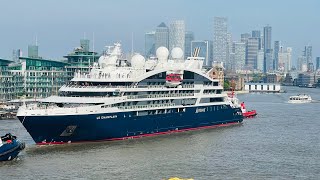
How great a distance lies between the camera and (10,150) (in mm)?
39031

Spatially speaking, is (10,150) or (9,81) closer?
(10,150)

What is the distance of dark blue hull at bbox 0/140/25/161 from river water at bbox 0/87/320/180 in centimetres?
40

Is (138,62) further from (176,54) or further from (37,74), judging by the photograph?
(37,74)

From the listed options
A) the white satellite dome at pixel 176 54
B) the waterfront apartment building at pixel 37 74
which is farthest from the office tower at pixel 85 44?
the white satellite dome at pixel 176 54

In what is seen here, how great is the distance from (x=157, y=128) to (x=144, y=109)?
2429 millimetres

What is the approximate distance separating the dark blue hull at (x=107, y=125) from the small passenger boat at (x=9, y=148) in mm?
3369

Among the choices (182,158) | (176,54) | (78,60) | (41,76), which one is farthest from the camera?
(78,60)

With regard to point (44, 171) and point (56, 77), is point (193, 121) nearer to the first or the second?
point (44, 171)

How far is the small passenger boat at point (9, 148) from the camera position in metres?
38.9

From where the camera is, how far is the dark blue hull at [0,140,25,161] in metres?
38.9

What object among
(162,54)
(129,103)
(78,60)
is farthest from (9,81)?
(129,103)

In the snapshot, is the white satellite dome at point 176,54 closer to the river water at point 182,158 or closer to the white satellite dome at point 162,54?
the white satellite dome at point 162,54

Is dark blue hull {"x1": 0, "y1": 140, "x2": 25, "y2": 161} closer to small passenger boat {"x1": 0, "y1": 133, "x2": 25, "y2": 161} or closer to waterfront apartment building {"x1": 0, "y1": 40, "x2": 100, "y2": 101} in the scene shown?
small passenger boat {"x1": 0, "y1": 133, "x2": 25, "y2": 161}

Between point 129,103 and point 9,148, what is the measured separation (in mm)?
11384
